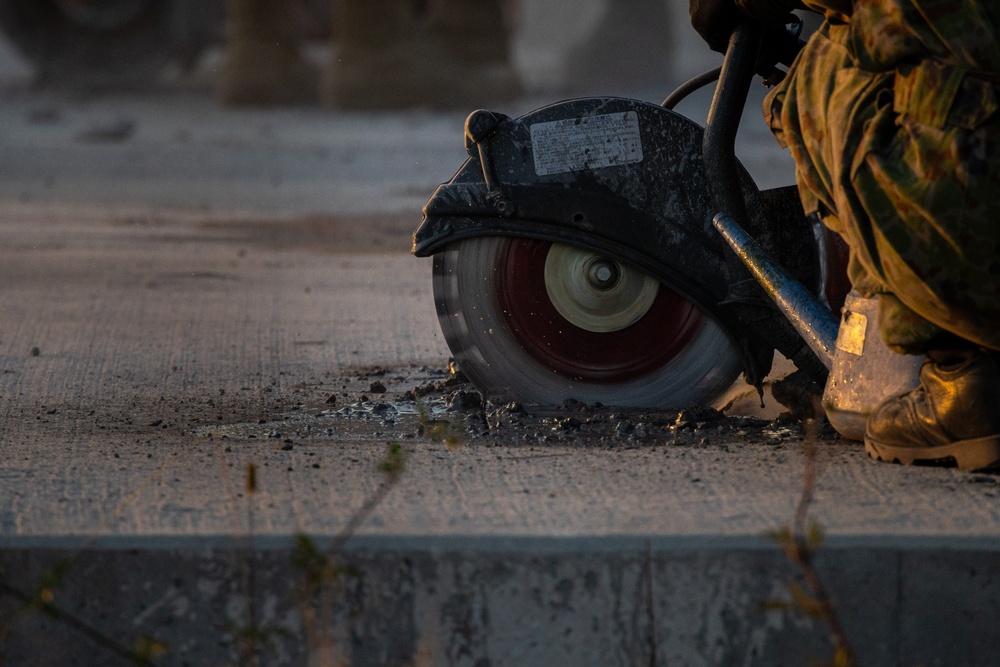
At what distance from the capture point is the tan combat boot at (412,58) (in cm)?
1698

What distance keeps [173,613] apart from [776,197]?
6.23 ft

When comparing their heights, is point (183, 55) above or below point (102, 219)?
above

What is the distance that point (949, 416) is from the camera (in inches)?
111

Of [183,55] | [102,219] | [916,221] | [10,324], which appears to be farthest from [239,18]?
[916,221]

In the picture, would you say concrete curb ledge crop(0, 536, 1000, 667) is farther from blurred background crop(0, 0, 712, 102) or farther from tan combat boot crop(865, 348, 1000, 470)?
Result: blurred background crop(0, 0, 712, 102)

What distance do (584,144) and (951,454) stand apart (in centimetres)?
118

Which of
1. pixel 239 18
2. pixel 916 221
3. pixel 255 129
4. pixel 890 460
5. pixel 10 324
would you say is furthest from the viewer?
pixel 239 18

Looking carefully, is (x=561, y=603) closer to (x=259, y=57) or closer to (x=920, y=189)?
(x=920, y=189)

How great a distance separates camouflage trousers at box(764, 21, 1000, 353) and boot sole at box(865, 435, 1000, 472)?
0.20 metres

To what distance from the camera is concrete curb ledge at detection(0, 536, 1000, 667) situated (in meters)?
2.32

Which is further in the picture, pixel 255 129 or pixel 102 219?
pixel 255 129

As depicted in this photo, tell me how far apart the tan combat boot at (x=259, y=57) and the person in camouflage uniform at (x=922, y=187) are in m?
15.7

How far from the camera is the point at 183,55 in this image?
2198 centimetres

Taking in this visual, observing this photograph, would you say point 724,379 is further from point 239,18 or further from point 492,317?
point 239,18
